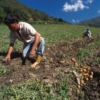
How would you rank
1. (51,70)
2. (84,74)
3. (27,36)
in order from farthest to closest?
1. (27,36)
2. (51,70)
3. (84,74)

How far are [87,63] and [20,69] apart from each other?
1576 mm

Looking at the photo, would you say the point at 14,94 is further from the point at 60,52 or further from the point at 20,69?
the point at 60,52

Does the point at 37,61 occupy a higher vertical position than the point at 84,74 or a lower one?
higher

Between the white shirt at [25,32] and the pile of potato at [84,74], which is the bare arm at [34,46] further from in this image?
the pile of potato at [84,74]

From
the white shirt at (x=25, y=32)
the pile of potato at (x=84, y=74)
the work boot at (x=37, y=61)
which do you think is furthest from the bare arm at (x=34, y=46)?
the pile of potato at (x=84, y=74)

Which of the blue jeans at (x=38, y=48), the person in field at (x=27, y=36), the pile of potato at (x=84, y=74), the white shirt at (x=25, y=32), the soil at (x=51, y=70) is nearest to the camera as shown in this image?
the soil at (x=51, y=70)

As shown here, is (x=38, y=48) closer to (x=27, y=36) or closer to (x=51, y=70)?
(x=27, y=36)

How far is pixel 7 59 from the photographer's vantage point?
16.2ft

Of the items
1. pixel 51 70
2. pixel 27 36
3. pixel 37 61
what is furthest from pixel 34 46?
pixel 51 70

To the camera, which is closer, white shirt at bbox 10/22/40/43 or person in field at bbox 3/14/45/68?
person in field at bbox 3/14/45/68

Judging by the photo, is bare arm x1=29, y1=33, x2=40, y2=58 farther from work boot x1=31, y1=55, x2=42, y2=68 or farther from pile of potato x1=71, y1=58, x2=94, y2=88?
pile of potato x1=71, y1=58, x2=94, y2=88

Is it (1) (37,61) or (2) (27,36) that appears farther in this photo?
(2) (27,36)

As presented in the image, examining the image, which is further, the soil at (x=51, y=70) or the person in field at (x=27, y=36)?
the person in field at (x=27, y=36)

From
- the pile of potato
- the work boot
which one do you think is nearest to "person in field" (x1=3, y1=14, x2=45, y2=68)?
the work boot
